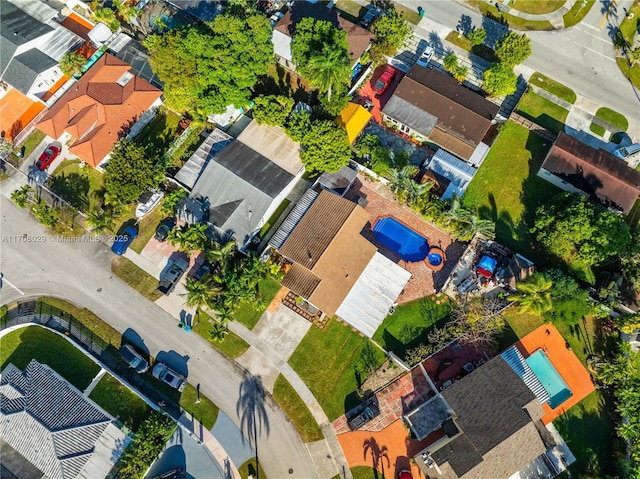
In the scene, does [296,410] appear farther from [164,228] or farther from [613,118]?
[613,118]

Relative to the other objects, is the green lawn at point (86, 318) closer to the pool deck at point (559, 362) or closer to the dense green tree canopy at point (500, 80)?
the pool deck at point (559, 362)

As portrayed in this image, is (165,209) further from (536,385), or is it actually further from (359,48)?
(536,385)

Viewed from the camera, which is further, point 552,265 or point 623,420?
point 552,265

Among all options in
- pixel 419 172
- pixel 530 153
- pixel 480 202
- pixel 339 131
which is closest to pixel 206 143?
pixel 339 131

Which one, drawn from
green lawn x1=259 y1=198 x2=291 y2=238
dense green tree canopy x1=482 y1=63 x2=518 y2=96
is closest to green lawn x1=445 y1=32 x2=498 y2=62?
dense green tree canopy x1=482 y1=63 x2=518 y2=96

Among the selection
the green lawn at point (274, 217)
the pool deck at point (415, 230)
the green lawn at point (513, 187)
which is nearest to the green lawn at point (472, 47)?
the green lawn at point (513, 187)

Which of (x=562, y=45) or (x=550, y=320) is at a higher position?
(x=562, y=45)

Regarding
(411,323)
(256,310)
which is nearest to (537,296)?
(411,323)

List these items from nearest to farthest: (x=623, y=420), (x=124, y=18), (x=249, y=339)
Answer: (x=623, y=420)
(x=249, y=339)
(x=124, y=18)
